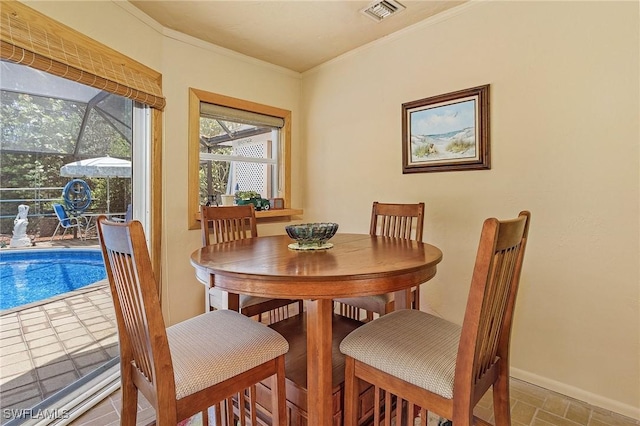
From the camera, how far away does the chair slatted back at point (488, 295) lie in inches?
35.9

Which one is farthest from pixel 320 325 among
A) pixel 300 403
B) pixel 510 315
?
pixel 510 315

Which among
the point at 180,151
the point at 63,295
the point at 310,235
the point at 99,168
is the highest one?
the point at 180,151

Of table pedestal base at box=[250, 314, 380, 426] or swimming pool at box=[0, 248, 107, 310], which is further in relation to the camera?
swimming pool at box=[0, 248, 107, 310]

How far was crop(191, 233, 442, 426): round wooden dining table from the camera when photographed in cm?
112

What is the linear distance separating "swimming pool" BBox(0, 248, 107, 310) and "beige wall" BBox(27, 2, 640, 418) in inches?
21.1

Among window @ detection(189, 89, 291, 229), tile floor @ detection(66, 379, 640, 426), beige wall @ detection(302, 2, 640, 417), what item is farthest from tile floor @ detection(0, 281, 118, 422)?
beige wall @ detection(302, 2, 640, 417)

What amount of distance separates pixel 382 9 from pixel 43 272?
9.15ft

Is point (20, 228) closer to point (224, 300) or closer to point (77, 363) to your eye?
point (77, 363)

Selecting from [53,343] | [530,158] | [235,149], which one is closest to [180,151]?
[235,149]

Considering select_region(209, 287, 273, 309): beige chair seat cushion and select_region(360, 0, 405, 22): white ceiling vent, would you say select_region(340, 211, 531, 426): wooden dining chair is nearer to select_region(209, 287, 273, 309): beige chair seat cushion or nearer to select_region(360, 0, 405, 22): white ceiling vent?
select_region(209, 287, 273, 309): beige chair seat cushion

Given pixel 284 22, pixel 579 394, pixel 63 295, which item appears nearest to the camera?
pixel 579 394

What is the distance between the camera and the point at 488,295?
38.0 inches

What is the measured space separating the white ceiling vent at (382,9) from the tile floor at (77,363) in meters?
2.59

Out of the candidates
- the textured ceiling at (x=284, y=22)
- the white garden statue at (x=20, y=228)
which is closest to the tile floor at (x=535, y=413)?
the white garden statue at (x=20, y=228)
